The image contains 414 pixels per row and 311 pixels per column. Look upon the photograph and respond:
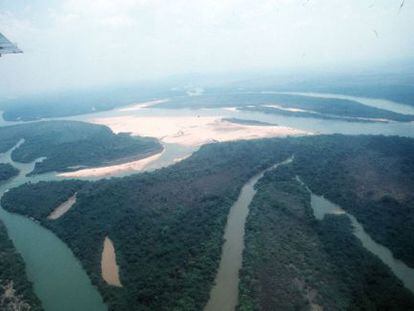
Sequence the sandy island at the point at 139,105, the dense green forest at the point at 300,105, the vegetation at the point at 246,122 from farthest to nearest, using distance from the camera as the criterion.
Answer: the sandy island at the point at 139,105
the dense green forest at the point at 300,105
the vegetation at the point at 246,122

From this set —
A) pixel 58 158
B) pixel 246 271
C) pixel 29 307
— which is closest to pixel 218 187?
pixel 246 271

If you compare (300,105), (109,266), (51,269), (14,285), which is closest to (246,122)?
(300,105)

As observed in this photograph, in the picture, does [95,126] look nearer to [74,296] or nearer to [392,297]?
[74,296]

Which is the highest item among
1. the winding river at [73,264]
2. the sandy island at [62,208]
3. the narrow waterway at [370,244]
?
the narrow waterway at [370,244]

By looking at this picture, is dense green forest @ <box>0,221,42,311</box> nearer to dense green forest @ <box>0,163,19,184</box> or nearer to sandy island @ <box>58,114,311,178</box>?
sandy island @ <box>58,114,311,178</box>

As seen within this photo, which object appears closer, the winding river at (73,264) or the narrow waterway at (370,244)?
the winding river at (73,264)

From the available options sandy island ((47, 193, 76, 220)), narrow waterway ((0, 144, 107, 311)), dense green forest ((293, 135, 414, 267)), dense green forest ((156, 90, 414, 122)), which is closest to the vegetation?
dense green forest ((156, 90, 414, 122))

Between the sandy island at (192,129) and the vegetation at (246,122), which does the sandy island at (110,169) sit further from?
the vegetation at (246,122)

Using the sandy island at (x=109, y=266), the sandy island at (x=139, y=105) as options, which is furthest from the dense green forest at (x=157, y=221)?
the sandy island at (x=139, y=105)
